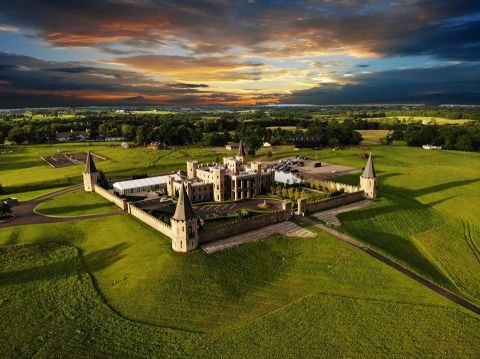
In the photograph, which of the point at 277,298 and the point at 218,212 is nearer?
the point at 277,298

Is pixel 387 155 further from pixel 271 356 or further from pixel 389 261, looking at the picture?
pixel 271 356

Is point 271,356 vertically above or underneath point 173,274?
underneath

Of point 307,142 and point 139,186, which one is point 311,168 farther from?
point 139,186

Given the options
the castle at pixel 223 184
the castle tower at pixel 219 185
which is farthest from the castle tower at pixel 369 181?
the castle tower at pixel 219 185

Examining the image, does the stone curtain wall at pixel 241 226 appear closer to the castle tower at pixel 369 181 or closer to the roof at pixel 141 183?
the castle tower at pixel 369 181

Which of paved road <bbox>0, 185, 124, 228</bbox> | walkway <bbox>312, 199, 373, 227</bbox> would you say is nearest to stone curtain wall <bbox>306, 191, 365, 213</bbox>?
walkway <bbox>312, 199, 373, 227</bbox>

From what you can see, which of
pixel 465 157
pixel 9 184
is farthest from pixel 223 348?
pixel 465 157

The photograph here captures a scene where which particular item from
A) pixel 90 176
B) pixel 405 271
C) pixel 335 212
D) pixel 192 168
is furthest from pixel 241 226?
pixel 90 176
